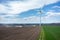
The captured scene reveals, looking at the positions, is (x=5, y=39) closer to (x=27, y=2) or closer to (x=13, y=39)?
(x=13, y=39)

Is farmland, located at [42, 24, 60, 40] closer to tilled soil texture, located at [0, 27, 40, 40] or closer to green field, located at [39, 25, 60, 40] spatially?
green field, located at [39, 25, 60, 40]

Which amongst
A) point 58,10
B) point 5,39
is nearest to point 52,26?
point 58,10

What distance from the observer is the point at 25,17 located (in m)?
13.1

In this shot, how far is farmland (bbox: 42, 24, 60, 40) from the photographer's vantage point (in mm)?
13062

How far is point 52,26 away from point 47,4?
620mm

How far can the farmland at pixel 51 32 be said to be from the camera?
13062mm

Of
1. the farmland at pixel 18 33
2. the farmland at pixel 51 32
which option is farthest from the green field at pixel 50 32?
the farmland at pixel 18 33

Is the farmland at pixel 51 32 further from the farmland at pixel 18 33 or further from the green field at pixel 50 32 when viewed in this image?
the farmland at pixel 18 33

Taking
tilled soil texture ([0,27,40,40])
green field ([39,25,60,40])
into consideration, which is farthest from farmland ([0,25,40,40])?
green field ([39,25,60,40])

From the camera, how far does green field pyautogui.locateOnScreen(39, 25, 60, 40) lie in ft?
42.9

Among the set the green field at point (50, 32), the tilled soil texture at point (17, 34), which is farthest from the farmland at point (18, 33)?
the green field at point (50, 32)

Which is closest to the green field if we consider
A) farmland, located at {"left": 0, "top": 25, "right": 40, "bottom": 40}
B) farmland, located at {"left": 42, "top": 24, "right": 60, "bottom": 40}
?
farmland, located at {"left": 42, "top": 24, "right": 60, "bottom": 40}

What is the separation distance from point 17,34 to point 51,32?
0.95 m

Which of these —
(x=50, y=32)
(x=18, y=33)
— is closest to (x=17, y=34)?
(x=18, y=33)
